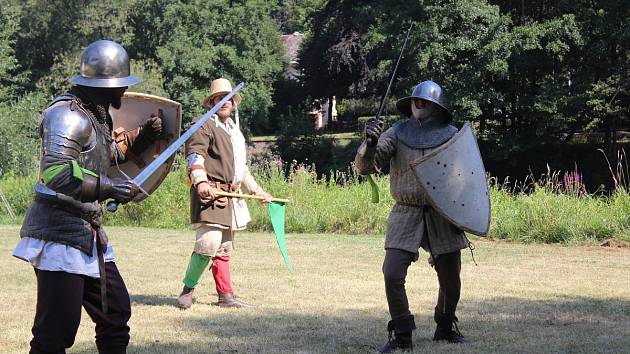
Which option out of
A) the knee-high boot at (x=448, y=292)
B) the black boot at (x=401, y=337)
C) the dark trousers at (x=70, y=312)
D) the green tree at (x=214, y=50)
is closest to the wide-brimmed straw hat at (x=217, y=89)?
the knee-high boot at (x=448, y=292)

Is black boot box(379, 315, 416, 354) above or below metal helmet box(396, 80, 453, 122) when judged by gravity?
below

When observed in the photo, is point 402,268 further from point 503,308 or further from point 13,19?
point 13,19

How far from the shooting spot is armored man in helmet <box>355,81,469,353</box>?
5801mm

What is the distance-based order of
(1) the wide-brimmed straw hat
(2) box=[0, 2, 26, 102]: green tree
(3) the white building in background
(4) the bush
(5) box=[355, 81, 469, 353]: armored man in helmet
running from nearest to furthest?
(5) box=[355, 81, 469, 353]: armored man in helmet
(1) the wide-brimmed straw hat
(4) the bush
(2) box=[0, 2, 26, 102]: green tree
(3) the white building in background

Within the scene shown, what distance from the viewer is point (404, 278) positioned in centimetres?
583

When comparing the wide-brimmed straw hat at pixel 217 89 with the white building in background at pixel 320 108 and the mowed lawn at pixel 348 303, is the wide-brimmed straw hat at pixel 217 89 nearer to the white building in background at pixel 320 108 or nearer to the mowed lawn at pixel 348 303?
the mowed lawn at pixel 348 303

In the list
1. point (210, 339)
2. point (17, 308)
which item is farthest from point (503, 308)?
point (17, 308)

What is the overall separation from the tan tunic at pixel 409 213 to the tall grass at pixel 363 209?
7.45 m

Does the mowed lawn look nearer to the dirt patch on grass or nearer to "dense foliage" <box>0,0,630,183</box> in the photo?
the dirt patch on grass

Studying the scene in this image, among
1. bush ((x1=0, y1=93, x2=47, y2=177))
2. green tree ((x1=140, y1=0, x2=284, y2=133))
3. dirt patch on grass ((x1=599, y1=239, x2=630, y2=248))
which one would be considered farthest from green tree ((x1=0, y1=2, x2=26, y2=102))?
dirt patch on grass ((x1=599, y1=239, x2=630, y2=248))

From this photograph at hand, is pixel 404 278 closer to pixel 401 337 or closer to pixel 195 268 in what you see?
pixel 401 337

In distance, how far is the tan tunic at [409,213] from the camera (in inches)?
229

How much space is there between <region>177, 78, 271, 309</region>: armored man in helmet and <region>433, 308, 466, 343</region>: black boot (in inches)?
74.5

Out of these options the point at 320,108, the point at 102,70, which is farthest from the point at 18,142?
the point at 320,108
